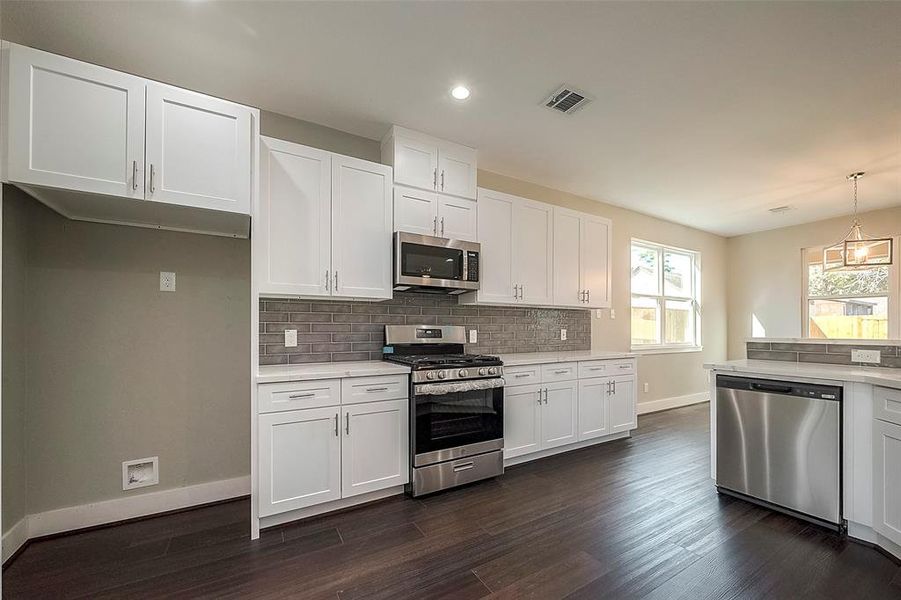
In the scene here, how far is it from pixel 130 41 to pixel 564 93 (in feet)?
8.31

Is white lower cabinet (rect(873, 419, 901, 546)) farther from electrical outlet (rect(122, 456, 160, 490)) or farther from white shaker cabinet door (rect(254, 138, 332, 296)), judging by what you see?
electrical outlet (rect(122, 456, 160, 490))

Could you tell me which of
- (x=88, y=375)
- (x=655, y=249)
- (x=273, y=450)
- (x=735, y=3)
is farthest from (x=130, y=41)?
(x=655, y=249)

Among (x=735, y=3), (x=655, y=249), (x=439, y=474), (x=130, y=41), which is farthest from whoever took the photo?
(x=655, y=249)

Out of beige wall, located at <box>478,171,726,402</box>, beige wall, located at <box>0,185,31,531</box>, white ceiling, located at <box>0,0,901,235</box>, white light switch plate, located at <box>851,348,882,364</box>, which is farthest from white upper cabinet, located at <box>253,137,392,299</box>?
white light switch plate, located at <box>851,348,882,364</box>

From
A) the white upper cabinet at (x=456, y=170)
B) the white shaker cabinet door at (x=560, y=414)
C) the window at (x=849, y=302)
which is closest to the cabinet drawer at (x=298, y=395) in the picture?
the white upper cabinet at (x=456, y=170)

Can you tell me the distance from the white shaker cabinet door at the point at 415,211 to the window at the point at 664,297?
11.2 feet

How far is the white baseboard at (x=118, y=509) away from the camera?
2.21 m

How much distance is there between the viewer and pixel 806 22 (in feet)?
6.60

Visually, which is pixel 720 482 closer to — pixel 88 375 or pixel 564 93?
pixel 564 93

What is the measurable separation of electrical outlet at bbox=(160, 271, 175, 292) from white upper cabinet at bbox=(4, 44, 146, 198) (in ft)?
2.41

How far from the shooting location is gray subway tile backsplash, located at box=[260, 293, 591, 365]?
292cm

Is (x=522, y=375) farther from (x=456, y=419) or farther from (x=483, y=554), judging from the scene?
(x=483, y=554)

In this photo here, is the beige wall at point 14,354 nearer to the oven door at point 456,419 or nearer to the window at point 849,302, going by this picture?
the oven door at point 456,419

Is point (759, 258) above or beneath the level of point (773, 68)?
beneath
